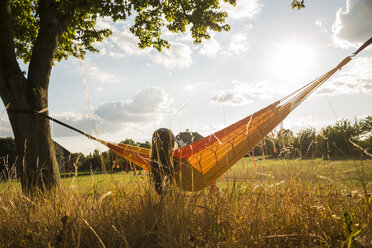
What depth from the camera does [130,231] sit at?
117 centimetres

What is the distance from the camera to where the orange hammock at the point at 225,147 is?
1549 millimetres

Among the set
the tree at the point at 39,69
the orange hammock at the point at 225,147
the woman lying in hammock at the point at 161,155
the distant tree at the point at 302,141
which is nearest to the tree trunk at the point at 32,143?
the tree at the point at 39,69

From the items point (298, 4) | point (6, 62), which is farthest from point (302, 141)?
point (6, 62)

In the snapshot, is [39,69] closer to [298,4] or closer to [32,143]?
[32,143]

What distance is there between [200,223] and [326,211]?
76 centimetres

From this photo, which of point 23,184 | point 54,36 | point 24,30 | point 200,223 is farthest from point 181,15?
point 200,223

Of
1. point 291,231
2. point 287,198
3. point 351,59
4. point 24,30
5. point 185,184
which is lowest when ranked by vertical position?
point 291,231

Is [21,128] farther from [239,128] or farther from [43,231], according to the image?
[239,128]

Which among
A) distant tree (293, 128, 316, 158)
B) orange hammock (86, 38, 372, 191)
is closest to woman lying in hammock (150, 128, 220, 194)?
orange hammock (86, 38, 372, 191)

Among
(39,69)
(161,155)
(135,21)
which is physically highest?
(135,21)

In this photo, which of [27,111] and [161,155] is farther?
[27,111]

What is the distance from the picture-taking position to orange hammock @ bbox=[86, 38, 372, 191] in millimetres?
1549

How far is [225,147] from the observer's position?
1.76 m

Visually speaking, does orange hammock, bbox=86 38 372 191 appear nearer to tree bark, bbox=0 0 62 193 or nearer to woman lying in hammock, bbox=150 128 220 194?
woman lying in hammock, bbox=150 128 220 194
